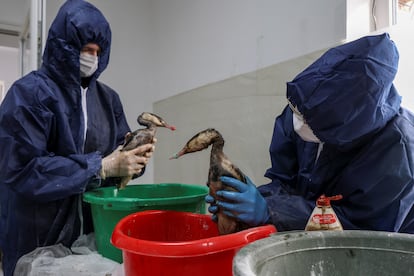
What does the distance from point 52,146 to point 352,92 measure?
0.84 m

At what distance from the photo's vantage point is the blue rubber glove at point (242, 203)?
73 cm

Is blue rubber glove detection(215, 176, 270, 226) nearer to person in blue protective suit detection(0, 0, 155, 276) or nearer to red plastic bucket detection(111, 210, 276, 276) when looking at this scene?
red plastic bucket detection(111, 210, 276, 276)

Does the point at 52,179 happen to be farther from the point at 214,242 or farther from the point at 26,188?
the point at 214,242

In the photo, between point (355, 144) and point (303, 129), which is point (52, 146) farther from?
point (355, 144)

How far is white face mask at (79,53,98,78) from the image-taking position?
114 centimetres

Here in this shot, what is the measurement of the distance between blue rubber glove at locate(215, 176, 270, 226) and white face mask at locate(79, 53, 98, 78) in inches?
26.1

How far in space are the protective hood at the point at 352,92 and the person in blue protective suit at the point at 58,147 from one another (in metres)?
0.52

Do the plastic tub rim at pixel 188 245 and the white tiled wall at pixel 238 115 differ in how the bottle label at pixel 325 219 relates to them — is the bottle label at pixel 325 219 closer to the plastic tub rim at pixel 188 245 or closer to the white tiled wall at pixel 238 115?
the plastic tub rim at pixel 188 245

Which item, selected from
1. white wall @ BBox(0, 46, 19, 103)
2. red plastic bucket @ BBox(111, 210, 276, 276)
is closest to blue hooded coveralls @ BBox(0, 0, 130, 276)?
red plastic bucket @ BBox(111, 210, 276, 276)

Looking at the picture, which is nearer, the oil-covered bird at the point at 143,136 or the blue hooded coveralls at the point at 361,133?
the blue hooded coveralls at the point at 361,133

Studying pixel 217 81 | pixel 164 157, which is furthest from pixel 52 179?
→ pixel 164 157

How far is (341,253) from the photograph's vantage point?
0.59m

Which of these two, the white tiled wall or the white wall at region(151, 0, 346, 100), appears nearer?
the white wall at region(151, 0, 346, 100)

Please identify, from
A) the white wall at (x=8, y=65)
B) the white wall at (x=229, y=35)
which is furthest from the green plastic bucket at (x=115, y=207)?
the white wall at (x=8, y=65)
